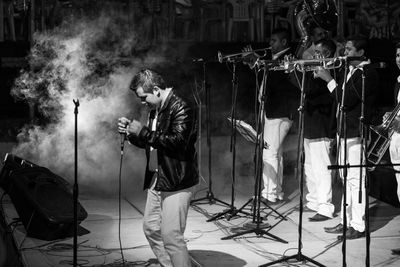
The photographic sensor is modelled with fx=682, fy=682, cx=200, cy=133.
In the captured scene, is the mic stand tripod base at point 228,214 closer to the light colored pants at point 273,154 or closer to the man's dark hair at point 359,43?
the light colored pants at point 273,154

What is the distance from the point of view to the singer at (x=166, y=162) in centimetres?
585

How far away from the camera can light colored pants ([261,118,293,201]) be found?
944 cm

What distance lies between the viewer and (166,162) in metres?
5.93

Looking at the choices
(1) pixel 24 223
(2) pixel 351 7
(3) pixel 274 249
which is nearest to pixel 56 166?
(1) pixel 24 223

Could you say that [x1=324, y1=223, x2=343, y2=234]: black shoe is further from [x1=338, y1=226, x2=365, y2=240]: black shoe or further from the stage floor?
[x1=338, y1=226, x2=365, y2=240]: black shoe

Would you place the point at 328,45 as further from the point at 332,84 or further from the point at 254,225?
the point at 254,225

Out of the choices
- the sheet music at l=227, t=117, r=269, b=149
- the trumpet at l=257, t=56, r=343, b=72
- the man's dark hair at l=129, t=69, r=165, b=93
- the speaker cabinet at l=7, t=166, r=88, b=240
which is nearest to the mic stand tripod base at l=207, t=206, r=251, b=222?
the sheet music at l=227, t=117, r=269, b=149

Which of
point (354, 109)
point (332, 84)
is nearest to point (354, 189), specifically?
point (354, 109)

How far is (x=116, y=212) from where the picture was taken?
9242mm

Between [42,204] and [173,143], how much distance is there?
106 inches

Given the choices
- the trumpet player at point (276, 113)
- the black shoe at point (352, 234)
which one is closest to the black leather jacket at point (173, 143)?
the black shoe at point (352, 234)

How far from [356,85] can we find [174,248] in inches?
127

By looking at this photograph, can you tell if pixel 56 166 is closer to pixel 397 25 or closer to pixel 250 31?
pixel 250 31

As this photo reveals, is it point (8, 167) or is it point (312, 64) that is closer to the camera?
point (312, 64)
